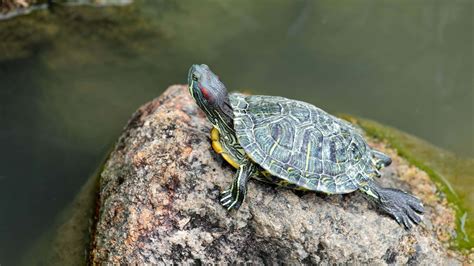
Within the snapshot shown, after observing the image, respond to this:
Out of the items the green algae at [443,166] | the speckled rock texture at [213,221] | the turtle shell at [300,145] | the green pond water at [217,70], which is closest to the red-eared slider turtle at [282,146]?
the turtle shell at [300,145]

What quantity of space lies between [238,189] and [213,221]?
1.20ft

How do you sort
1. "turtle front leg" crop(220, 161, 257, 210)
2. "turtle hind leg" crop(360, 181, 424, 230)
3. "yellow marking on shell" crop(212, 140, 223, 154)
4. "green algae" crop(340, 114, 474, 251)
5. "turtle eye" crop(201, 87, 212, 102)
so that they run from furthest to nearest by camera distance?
"green algae" crop(340, 114, 474, 251), "turtle hind leg" crop(360, 181, 424, 230), "yellow marking on shell" crop(212, 140, 223, 154), "turtle eye" crop(201, 87, 212, 102), "turtle front leg" crop(220, 161, 257, 210)

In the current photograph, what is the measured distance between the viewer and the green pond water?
550 cm

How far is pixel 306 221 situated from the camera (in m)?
4.10

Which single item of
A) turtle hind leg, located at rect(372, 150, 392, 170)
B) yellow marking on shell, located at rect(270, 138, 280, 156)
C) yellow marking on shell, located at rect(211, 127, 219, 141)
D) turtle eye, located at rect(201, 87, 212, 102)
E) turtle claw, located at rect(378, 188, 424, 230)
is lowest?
turtle claw, located at rect(378, 188, 424, 230)

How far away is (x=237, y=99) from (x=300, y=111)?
557 mm

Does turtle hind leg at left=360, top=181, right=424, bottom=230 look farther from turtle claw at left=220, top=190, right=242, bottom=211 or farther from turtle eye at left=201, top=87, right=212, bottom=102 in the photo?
turtle eye at left=201, top=87, right=212, bottom=102

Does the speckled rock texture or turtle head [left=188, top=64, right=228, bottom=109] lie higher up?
turtle head [left=188, top=64, right=228, bottom=109]

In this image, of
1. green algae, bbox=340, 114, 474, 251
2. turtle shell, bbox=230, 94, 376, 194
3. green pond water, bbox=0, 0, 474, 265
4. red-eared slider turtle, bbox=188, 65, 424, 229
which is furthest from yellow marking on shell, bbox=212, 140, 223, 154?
green algae, bbox=340, 114, 474, 251

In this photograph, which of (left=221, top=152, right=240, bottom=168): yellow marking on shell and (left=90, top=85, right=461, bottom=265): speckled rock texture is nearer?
(left=90, top=85, right=461, bottom=265): speckled rock texture

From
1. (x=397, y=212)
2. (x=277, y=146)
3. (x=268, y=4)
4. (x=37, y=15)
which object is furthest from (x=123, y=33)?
(x=397, y=212)

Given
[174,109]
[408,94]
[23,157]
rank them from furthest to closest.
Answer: [408,94], [23,157], [174,109]

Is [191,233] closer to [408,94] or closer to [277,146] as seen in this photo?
[277,146]

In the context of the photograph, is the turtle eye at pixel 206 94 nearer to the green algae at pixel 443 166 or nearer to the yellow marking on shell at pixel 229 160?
the yellow marking on shell at pixel 229 160
